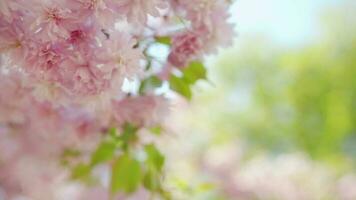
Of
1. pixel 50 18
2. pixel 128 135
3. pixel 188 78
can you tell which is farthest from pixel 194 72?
pixel 50 18

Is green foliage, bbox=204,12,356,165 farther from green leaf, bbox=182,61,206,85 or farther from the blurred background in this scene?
green leaf, bbox=182,61,206,85

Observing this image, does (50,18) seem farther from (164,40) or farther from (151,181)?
(151,181)

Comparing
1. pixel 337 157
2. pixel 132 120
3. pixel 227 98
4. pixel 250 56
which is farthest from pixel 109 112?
pixel 250 56

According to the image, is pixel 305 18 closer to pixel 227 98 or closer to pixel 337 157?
pixel 227 98

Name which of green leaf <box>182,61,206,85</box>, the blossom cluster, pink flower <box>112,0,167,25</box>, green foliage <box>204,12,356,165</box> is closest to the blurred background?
green foliage <box>204,12,356,165</box>

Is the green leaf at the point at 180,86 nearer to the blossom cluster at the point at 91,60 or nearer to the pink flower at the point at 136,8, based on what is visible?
the blossom cluster at the point at 91,60
